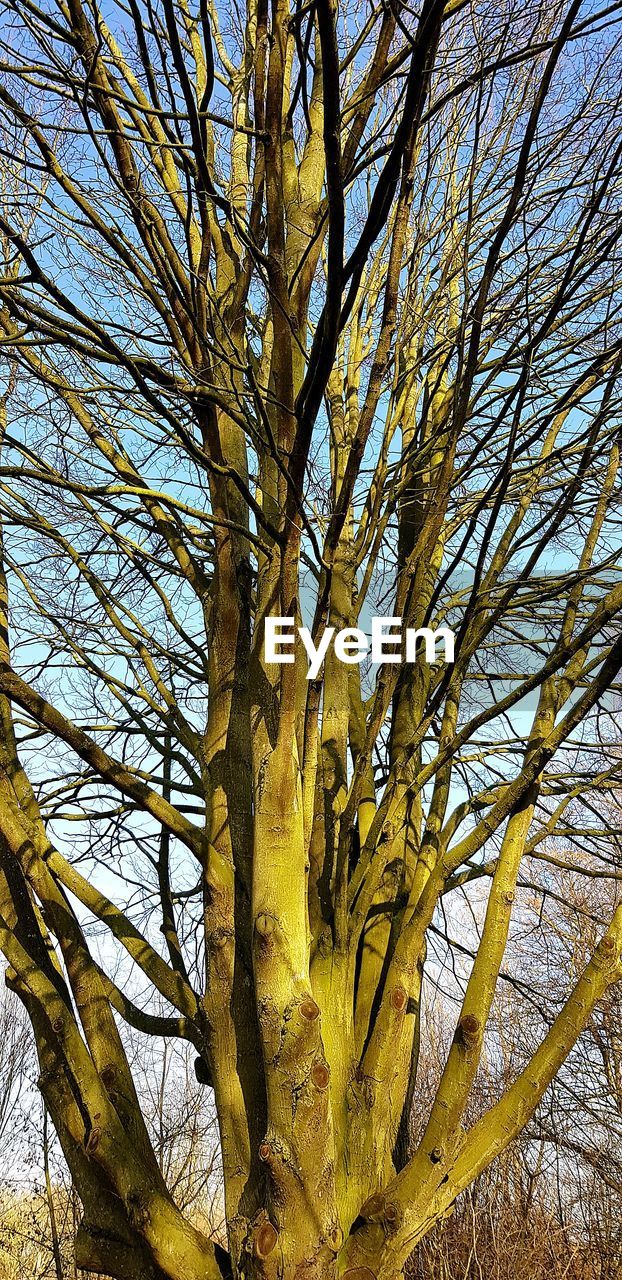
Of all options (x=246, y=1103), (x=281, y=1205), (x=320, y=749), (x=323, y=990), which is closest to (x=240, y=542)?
(x=320, y=749)

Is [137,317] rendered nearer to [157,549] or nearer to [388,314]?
[157,549]

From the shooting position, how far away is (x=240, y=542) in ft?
12.2

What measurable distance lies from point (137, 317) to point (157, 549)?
1149 millimetres

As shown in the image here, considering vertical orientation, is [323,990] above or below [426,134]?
below

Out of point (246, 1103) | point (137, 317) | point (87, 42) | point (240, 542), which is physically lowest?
point (246, 1103)

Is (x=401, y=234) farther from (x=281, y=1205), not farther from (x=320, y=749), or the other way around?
(x=281, y=1205)

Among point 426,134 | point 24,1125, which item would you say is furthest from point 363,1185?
point 24,1125

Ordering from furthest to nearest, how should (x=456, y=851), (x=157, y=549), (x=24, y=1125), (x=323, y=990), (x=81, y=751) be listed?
1. (x=24, y=1125)
2. (x=157, y=549)
3. (x=456, y=851)
4. (x=323, y=990)
5. (x=81, y=751)

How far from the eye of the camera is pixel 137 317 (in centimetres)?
412

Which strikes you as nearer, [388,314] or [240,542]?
[388,314]

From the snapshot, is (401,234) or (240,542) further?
(240,542)

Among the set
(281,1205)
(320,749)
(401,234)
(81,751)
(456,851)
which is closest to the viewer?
(281,1205)

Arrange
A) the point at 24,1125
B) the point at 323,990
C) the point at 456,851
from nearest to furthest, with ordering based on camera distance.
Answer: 1. the point at 323,990
2. the point at 456,851
3. the point at 24,1125

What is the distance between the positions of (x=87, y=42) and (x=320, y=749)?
2.52 metres
